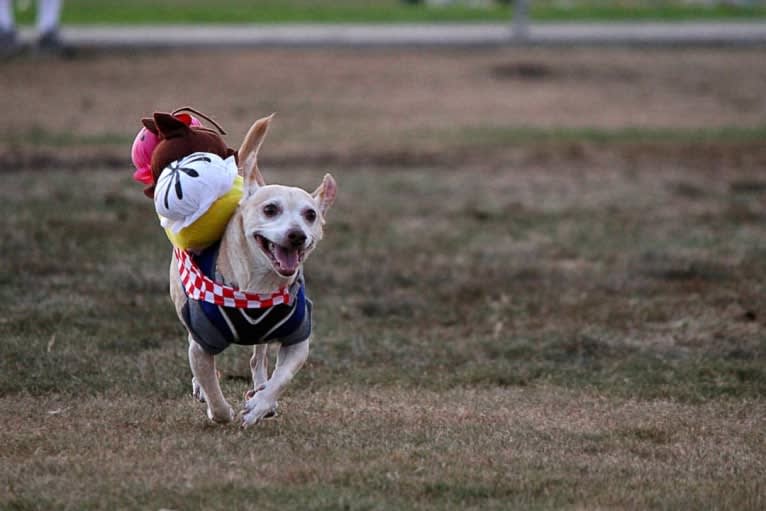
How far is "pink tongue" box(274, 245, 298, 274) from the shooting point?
5902mm

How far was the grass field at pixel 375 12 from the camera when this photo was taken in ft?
89.3

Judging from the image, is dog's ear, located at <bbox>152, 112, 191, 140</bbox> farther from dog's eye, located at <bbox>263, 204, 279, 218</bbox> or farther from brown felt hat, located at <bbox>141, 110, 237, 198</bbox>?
dog's eye, located at <bbox>263, 204, 279, 218</bbox>

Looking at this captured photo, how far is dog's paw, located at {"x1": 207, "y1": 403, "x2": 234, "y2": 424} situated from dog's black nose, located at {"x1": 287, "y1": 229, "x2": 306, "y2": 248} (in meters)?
→ 0.88

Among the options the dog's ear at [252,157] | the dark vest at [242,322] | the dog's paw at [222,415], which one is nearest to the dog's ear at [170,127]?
the dog's ear at [252,157]

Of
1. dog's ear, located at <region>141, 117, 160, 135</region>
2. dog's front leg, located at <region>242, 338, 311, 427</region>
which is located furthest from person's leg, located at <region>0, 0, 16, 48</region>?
dog's front leg, located at <region>242, 338, 311, 427</region>

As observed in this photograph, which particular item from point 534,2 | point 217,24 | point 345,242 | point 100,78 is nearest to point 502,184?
point 345,242

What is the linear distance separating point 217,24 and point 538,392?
19.5 metres

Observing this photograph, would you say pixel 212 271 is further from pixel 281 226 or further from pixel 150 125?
pixel 150 125

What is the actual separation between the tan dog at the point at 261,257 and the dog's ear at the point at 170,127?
0.32 metres

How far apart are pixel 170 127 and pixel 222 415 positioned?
52.3 inches

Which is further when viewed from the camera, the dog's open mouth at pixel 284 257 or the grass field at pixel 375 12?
the grass field at pixel 375 12

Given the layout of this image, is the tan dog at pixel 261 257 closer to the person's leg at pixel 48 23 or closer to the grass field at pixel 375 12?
the person's leg at pixel 48 23

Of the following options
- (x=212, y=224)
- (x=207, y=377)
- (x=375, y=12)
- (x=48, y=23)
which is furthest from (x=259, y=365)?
(x=375, y=12)

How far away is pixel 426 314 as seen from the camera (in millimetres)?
9305
